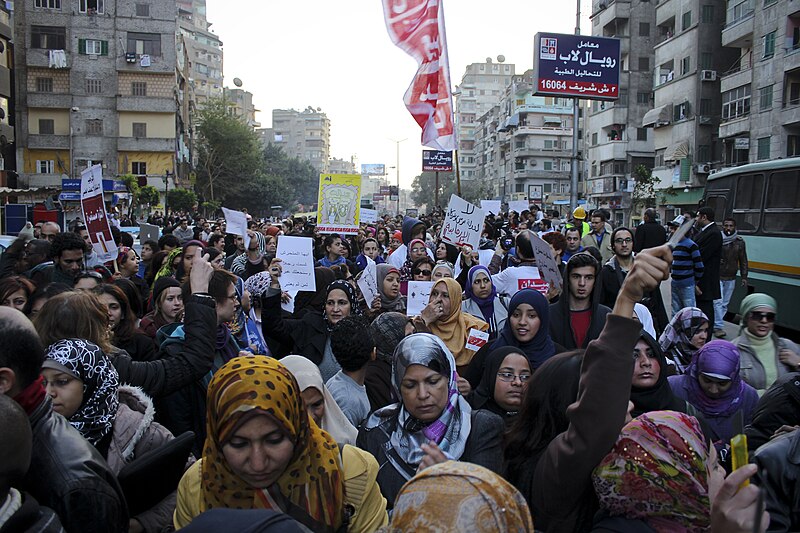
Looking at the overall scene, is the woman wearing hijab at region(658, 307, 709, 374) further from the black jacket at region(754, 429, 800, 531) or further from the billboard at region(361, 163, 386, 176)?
the billboard at region(361, 163, 386, 176)

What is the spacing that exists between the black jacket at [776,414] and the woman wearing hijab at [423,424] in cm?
133

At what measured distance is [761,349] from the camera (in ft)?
17.6

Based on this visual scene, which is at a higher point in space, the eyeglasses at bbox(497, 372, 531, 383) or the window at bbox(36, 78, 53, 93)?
the window at bbox(36, 78, 53, 93)

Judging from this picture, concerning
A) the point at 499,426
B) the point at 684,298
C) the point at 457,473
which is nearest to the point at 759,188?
the point at 684,298

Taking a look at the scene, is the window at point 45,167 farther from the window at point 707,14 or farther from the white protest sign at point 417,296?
the white protest sign at point 417,296

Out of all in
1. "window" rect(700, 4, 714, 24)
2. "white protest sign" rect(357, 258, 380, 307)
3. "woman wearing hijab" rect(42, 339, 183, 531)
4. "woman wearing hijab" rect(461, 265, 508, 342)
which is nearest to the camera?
"woman wearing hijab" rect(42, 339, 183, 531)

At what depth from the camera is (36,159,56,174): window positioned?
5281 centimetres

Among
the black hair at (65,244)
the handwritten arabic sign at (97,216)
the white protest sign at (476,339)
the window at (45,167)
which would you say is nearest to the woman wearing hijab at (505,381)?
the white protest sign at (476,339)

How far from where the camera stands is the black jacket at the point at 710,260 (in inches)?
423

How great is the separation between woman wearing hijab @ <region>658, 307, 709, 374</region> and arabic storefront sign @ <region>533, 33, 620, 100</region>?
60.2 feet

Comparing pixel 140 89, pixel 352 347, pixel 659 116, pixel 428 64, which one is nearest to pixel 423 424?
pixel 352 347

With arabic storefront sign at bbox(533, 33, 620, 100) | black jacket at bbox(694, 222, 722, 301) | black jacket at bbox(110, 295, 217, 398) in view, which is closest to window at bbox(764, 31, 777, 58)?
arabic storefront sign at bbox(533, 33, 620, 100)

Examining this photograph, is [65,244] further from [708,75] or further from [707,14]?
[707,14]

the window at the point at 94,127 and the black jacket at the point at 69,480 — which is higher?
the window at the point at 94,127
